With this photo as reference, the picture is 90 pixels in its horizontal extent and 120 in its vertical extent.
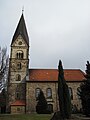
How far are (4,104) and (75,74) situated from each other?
63.7ft

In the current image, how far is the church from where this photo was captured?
46688 mm

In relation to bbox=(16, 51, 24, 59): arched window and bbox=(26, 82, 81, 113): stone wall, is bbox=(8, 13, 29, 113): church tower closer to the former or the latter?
bbox=(16, 51, 24, 59): arched window

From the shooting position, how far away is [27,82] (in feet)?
158

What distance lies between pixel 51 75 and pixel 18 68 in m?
8.56

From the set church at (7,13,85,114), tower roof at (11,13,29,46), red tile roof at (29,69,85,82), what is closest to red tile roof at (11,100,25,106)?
church at (7,13,85,114)

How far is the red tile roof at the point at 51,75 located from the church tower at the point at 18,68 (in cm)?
259

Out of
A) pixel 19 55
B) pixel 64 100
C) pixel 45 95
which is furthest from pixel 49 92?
pixel 64 100

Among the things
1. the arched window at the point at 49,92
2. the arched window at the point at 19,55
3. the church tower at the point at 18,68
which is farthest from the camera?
the arched window at the point at 19,55

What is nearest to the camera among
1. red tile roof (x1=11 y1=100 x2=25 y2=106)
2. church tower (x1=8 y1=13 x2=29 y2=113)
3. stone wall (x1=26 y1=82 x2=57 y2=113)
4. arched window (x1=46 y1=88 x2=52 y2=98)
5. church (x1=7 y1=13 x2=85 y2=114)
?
red tile roof (x1=11 y1=100 x2=25 y2=106)

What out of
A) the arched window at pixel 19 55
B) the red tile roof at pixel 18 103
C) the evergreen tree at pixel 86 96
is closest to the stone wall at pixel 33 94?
the red tile roof at pixel 18 103

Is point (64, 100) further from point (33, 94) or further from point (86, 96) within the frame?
point (33, 94)

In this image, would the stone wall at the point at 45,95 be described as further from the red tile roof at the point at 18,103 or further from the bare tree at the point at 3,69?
the bare tree at the point at 3,69

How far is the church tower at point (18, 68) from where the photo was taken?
46.5 m

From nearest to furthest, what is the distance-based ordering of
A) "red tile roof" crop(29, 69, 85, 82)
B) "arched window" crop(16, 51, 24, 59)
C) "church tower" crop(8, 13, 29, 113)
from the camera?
"church tower" crop(8, 13, 29, 113) → "red tile roof" crop(29, 69, 85, 82) → "arched window" crop(16, 51, 24, 59)
